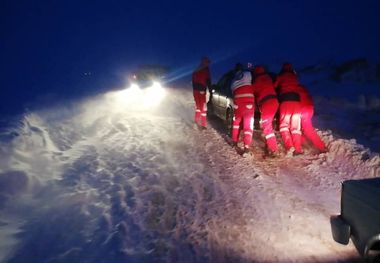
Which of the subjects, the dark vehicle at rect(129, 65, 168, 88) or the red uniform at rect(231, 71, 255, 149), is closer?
the red uniform at rect(231, 71, 255, 149)

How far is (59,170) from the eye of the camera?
680 centimetres

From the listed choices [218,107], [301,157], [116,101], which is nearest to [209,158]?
[301,157]

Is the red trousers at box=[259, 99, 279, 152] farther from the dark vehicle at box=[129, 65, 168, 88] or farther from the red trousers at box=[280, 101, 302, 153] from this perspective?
the dark vehicle at box=[129, 65, 168, 88]

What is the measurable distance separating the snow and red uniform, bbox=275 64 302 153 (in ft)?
1.17

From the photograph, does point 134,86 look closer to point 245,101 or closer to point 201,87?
point 201,87

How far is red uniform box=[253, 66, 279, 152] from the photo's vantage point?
7207 millimetres

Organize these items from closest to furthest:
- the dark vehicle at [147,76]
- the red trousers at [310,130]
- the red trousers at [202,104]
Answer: the red trousers at [310,130]
the red trousers at [202,104]
the dark vehicle at [147,76]

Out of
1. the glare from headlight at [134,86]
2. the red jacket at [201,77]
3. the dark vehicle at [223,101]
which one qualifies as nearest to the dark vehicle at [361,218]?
the dark vehicle at [223,101]

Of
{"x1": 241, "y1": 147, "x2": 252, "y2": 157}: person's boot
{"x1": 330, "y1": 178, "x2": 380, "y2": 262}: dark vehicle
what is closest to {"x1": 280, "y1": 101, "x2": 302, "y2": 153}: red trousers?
{"x1": 241, "y1": 147, "x2": 252, "y2": 157}: person's boot

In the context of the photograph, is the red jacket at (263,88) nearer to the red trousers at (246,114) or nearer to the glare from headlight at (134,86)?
the red trousers at (246,114)

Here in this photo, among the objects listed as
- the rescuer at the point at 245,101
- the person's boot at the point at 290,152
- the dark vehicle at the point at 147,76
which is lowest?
the person's boot at the point at 290,152

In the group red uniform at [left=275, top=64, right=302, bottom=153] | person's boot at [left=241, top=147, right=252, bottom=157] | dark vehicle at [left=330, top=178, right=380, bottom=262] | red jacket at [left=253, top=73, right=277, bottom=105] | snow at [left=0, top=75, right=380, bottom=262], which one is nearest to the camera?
dark vehicle at [left=330, top=178, right=380, bottom=262]

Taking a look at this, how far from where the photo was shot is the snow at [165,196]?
169 inches

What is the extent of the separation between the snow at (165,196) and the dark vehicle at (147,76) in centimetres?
1391
